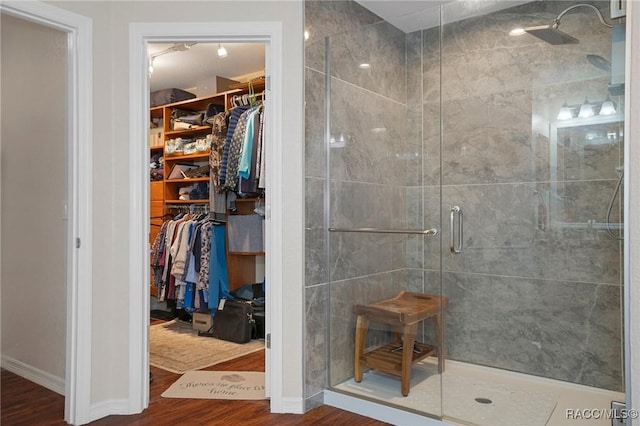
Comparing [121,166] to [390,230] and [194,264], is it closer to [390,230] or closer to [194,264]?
[390,230]

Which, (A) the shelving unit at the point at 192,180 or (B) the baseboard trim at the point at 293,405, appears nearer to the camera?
(B) the baseboard trim at the point at 293,405

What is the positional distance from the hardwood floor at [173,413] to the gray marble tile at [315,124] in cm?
133

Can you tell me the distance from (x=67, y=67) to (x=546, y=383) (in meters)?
3.11

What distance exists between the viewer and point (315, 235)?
2.66m

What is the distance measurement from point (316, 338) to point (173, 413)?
0.87m

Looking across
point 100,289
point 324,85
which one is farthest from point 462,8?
point 100,289

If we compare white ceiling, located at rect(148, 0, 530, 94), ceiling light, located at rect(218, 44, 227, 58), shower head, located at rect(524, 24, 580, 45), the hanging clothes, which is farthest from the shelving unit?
shower head, located at rect(524, 24, 580, 45)

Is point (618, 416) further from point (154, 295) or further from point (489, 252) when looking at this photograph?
point (154, 295)

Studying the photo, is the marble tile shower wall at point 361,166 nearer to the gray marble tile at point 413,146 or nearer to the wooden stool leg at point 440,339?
the gray marble tile at point 413,146

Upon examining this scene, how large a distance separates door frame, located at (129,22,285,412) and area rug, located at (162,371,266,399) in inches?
11.4

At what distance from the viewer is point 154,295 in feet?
16.3

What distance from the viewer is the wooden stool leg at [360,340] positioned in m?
2.69

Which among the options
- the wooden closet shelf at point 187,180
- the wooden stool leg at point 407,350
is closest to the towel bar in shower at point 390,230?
the wooden stool leg at point 407,350

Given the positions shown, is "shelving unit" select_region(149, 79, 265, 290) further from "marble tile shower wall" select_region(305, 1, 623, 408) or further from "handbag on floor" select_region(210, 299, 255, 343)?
"marble tile shower wall" select_region(305, 1, 623, 408)
